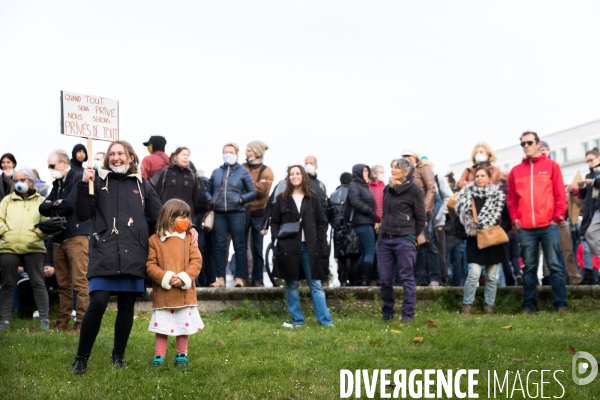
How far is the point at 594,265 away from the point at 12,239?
Result: 10.4 meters

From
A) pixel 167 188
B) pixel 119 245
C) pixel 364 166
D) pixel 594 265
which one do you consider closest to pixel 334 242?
pixel 364 166

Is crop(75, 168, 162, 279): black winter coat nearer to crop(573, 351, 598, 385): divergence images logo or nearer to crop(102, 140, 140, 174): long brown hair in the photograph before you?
crop(102, 140, 140, 174): long brown hair

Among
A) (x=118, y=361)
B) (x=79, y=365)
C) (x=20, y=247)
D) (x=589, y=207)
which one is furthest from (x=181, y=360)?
(x=589, y=207)

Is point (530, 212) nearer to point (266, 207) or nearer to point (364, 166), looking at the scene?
point (364, 166)

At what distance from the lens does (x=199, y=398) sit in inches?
269

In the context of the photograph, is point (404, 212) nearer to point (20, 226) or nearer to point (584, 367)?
point (584, 367)

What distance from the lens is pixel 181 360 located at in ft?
26.7

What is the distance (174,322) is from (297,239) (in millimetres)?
3581

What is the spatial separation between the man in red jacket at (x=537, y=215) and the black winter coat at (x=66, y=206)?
630 centimetres

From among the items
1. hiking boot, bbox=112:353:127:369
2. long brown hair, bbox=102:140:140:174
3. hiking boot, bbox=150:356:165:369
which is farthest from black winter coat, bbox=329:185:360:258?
hiking boot, bbox=112:353:127:369

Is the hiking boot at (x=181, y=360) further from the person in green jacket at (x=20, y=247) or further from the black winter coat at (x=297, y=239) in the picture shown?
the person in green jacket at (x=20, y=247)

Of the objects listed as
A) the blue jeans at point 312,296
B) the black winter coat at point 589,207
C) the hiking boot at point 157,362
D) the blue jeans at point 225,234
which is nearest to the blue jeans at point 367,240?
the blue jeans at point 225,234

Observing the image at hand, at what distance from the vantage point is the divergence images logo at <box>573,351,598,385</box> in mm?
7426

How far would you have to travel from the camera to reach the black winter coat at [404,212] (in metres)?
11.5
